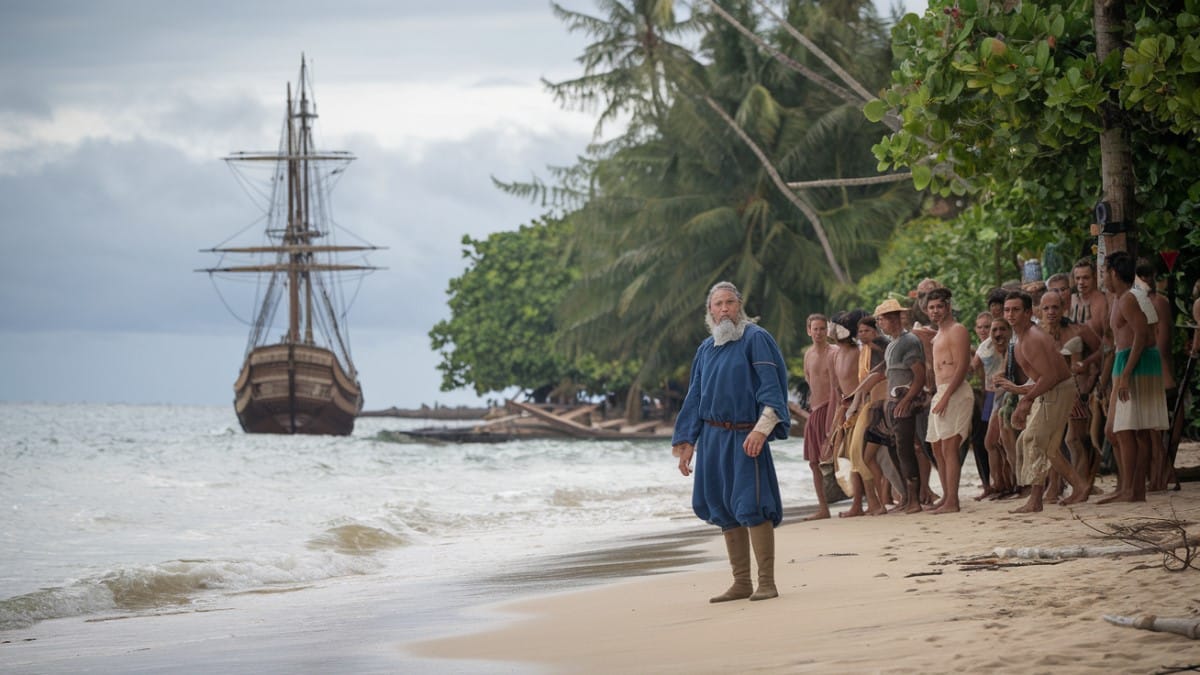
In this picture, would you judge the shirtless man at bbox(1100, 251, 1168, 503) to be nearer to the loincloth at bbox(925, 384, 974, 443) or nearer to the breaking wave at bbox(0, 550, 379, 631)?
the loincloth at bbox(925, 384, 974, 443)

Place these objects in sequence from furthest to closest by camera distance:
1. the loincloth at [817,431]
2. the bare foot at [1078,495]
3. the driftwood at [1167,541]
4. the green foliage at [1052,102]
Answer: the loincloth at [817,431] < the bare foot at [1078,495] < the green foliage at [1052,102] < the driftwood at [1167,541]

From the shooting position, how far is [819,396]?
1238cm

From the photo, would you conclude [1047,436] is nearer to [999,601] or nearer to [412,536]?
[999,601]

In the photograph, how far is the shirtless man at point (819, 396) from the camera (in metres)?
12.2

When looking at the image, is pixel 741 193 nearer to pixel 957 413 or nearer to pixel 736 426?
pixel 957 413

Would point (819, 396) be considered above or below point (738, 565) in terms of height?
above

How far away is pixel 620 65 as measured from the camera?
1676 inches

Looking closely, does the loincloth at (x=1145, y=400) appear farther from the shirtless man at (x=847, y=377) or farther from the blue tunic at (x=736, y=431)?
the blue tunic at (x=736, y=431)

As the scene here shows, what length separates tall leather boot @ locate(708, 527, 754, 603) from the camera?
731cm

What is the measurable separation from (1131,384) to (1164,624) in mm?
5422

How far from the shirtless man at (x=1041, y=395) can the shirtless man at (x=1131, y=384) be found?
0.32m

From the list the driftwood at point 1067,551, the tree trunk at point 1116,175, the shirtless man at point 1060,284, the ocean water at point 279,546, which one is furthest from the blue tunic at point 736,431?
the shirtless man at point 1060,284

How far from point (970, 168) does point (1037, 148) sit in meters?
0.51

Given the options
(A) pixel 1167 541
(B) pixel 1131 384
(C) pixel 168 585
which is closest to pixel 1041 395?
(B) pixel 1131 384
